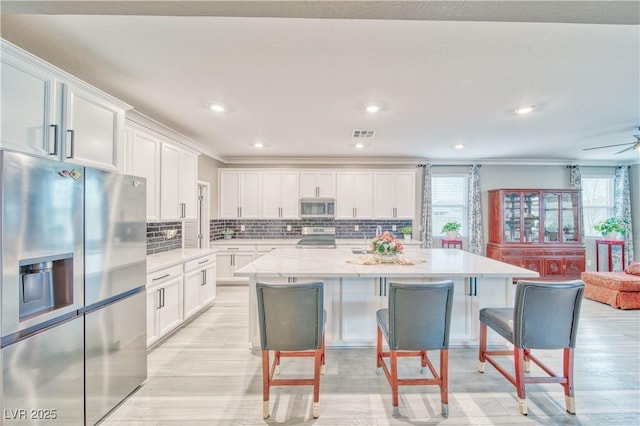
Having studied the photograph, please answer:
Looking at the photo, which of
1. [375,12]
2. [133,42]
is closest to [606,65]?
[375,12]

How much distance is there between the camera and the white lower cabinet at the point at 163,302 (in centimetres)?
277

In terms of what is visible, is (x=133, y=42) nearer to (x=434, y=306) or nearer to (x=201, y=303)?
(x=434, y=306)

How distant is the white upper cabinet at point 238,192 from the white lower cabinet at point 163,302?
97.7 inches

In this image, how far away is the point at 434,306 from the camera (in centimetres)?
192

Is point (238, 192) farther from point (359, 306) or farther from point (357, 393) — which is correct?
point (357, 393)

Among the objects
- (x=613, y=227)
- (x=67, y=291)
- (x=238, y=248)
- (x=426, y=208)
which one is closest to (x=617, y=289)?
(x=613, y=227)

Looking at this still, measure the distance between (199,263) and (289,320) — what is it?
2.36 m

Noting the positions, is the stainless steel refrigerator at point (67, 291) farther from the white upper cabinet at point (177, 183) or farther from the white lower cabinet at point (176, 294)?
the white upper cabinet at point (177, 183)

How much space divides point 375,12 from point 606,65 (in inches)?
86.8

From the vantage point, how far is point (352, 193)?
5652 mm

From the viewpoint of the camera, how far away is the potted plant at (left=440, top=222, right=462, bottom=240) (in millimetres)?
5832

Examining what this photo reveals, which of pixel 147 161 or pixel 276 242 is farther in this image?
pixel 276 242

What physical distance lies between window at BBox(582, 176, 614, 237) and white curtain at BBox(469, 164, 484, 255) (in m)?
2.51

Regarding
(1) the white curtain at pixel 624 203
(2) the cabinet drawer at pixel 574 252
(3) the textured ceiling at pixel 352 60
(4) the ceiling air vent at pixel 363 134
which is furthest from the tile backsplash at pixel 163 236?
(1) the white curtain at pixel 624 203
